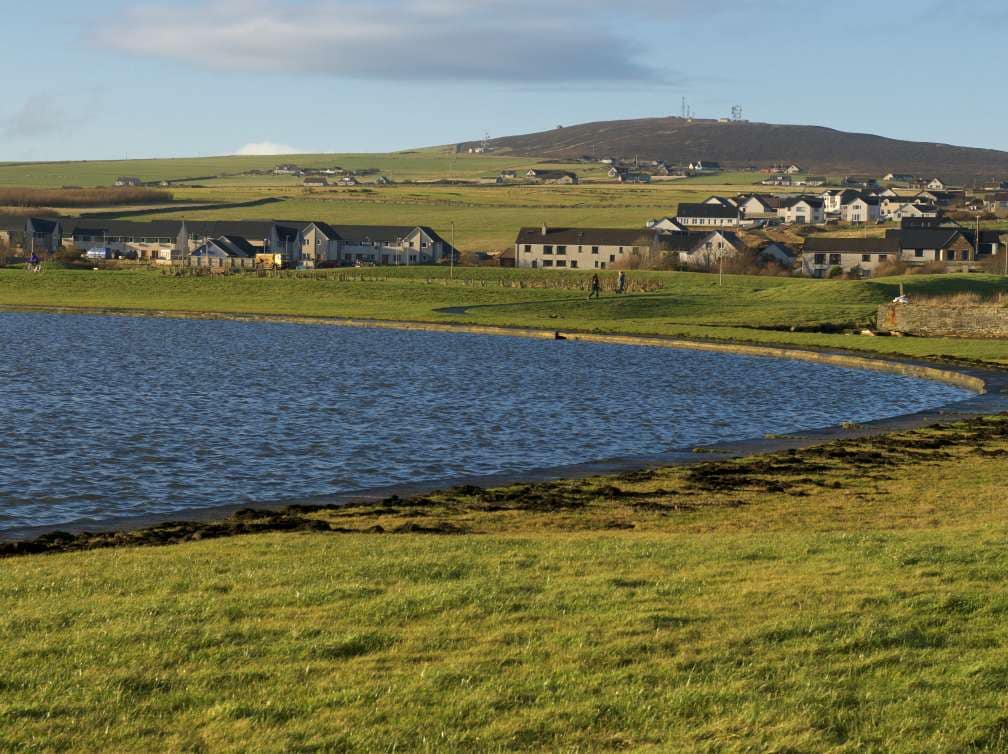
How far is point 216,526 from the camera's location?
22766 mm

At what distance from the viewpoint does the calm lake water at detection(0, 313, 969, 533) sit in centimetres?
2889

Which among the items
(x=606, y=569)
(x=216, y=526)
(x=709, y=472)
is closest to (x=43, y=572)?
(x=216, y=526)

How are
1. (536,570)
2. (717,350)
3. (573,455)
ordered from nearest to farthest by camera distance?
1. (536,570)
2. (573,455)
3. (717,350)

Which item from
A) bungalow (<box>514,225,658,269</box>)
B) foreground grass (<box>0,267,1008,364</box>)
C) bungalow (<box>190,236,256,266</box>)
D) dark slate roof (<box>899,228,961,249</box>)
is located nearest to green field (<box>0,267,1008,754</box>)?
foreground grass (<box>0,267,1008,364</box>)

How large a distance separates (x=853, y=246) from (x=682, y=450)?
13392 cm

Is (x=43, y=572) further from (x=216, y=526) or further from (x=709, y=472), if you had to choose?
(x=709, y=472)

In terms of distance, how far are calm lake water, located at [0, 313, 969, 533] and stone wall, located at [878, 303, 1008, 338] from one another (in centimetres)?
1425

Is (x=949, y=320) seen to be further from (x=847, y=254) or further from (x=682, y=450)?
(x=847, y=254)

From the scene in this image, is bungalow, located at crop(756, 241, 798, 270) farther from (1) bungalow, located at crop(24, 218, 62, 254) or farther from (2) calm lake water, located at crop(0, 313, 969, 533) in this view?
(1) bungalow, located at crop(24, 218, 62, 254)

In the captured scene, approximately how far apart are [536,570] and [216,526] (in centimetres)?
803

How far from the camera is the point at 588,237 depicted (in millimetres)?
173875

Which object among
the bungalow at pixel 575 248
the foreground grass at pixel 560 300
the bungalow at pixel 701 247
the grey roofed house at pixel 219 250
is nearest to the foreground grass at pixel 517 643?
the foreground grass at pixel 560 300

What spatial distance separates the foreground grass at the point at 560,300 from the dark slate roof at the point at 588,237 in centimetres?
4452

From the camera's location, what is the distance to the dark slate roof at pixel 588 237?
Result: 172500 mm
